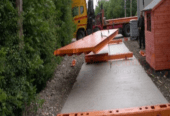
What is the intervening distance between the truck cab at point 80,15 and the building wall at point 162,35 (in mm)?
12463

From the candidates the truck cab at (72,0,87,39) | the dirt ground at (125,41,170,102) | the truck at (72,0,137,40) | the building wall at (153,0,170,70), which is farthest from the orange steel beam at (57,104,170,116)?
the truck cab at (72,0,87,39)

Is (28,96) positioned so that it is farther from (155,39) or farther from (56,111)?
(155,39)

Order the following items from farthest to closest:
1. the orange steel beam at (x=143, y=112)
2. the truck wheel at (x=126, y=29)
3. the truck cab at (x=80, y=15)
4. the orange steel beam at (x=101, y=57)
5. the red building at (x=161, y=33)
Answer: the truck wheel at (x=126, y=29) → the truck cab at (x=80, y=15) → the orange steel beam at (x=101, y=57) → the red building at (x=161, y=33) → the orange steel beam at (x=143, y=112)

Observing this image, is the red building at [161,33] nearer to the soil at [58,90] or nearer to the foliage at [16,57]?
the soil at [58,90]

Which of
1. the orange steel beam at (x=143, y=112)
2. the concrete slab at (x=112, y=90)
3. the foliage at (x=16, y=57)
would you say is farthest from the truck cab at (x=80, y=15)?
the orange steel beam at (x=143, y=112)

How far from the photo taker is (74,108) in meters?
6.09

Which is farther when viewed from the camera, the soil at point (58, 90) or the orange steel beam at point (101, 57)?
the orange steel beam at point (101, 57)

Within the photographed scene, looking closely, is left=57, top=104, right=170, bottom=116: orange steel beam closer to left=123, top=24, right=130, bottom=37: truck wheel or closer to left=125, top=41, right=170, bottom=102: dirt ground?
left=125, top=41, right=170, bottom=102: dirt ground

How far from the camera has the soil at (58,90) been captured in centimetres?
614

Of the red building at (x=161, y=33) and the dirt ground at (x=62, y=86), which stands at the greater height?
the red building at (x=161, y=33)

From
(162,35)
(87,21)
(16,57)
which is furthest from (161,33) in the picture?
(87,21)

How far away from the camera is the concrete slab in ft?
19.8

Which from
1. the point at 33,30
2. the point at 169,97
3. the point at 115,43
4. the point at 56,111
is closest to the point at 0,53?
the point at 33,30

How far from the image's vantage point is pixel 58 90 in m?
7.69
